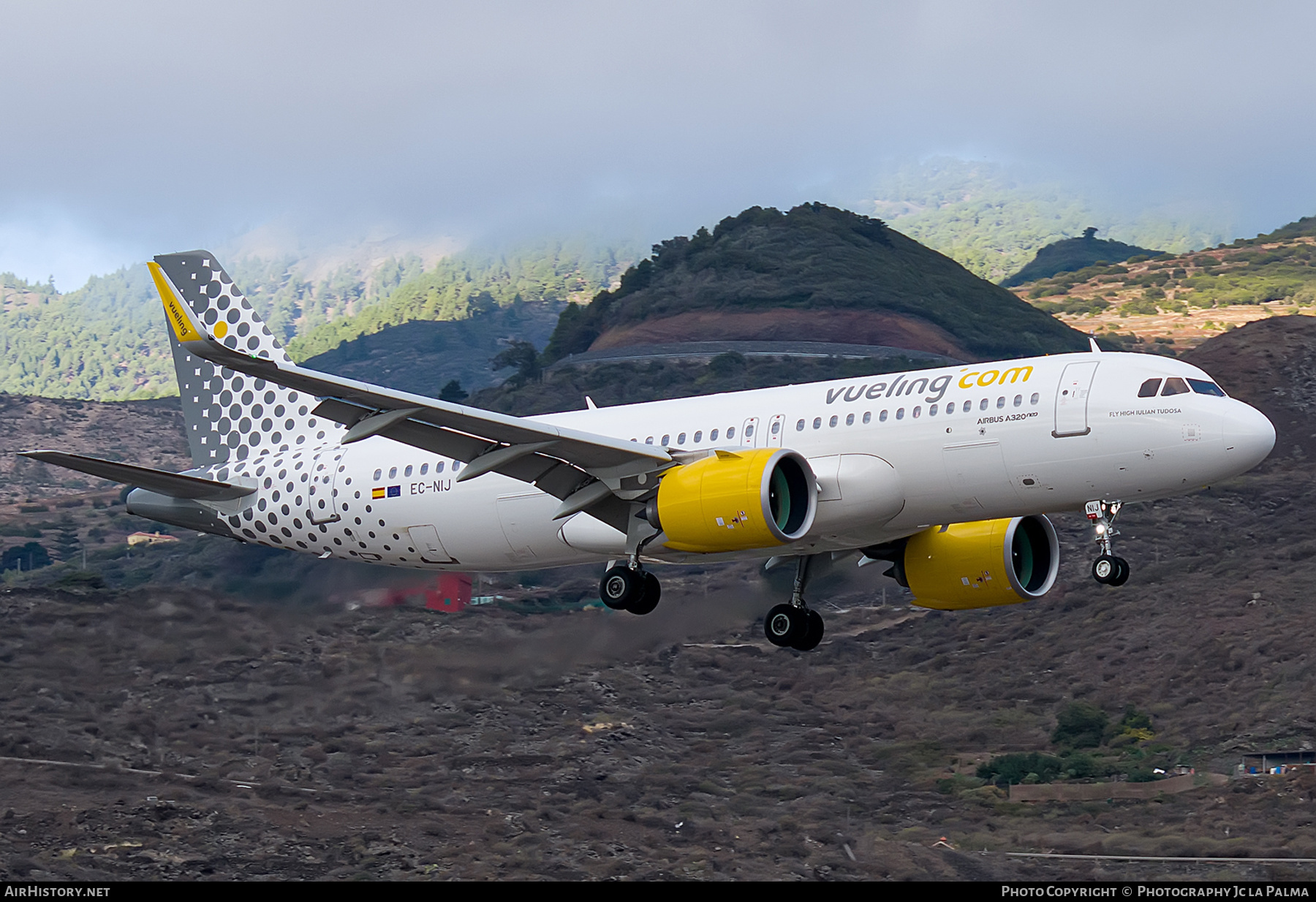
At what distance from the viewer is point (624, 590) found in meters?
32.3

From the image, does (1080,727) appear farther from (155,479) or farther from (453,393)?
(453,393)

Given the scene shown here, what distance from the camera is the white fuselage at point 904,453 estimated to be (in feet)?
94.7

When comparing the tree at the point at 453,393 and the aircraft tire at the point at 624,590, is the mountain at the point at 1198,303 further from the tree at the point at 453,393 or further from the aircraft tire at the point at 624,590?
the aircraft tire at the point at 624,590

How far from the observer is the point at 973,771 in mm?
68438

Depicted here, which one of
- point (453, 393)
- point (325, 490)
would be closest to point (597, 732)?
point (325, 490)

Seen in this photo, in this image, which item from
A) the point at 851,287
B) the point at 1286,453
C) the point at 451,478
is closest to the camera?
the point at 451,478

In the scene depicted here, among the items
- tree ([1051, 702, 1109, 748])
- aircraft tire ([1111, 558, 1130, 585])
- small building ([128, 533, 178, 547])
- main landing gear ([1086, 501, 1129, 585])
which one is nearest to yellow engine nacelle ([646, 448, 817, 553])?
main landing gear ([1086, 501, 1129, 585])

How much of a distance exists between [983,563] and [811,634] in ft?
13.3

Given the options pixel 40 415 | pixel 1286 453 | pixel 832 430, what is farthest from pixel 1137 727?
pixel 40 415

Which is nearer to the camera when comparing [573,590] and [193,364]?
[193,364]

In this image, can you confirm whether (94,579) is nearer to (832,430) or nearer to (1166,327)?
(832,430)

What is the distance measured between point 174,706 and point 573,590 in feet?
63.0

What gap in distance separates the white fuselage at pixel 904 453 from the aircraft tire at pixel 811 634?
2.32 meters

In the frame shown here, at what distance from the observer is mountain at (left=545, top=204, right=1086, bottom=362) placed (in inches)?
6609
